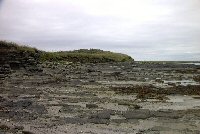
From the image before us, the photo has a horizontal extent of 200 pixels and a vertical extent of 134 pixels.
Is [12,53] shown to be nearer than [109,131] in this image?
No

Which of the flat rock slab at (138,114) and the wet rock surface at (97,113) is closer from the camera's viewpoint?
the wet rock surface at (97,113)

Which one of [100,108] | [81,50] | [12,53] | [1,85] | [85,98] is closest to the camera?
[100,108]

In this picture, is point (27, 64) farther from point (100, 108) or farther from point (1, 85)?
point (100, 108)

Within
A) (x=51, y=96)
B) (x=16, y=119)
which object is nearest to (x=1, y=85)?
(x=51, y=96)

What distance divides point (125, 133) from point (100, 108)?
624 centimetres

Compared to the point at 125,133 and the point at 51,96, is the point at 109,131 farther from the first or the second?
the point at 51,96

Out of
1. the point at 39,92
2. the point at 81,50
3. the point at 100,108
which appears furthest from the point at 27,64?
the point at 81,50

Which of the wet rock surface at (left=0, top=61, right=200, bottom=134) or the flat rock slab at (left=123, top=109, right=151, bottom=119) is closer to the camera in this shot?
the wet rock surface at (left=0, top=61, right=200, bottom=134)

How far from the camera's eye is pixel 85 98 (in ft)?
84.1

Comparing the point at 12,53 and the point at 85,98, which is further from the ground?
the point at 12,53

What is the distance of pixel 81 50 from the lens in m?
124

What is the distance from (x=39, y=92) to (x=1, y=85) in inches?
233

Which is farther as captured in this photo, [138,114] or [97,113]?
[97,113]

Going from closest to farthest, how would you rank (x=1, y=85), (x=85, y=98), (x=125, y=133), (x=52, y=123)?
(x=125, y=133), (x=52, y=123), (x=85, y=98), (x=1, y=85)
